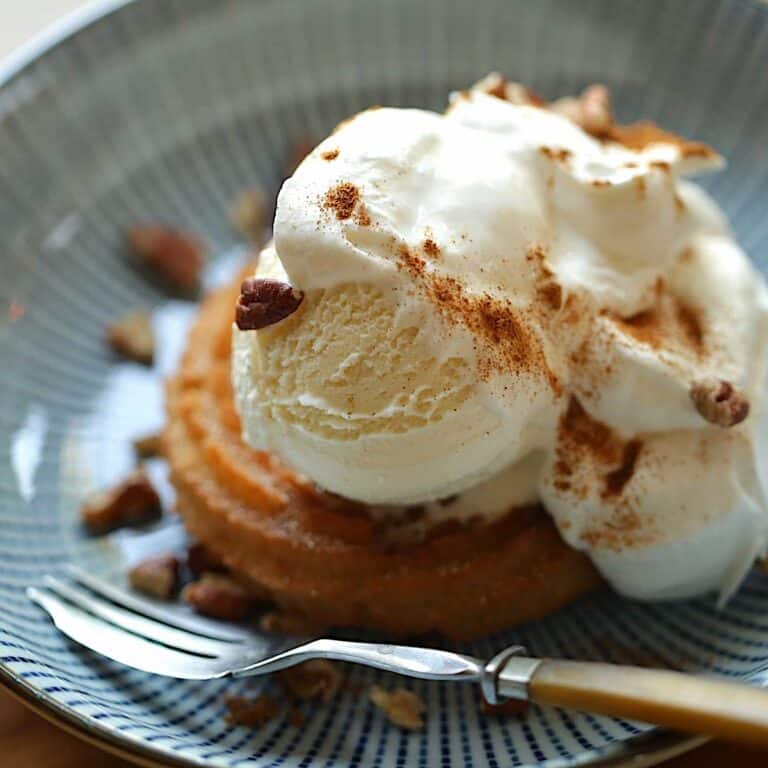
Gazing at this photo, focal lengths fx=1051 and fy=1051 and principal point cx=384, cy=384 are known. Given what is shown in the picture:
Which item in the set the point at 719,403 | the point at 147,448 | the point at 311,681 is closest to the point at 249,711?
the point at 311,681

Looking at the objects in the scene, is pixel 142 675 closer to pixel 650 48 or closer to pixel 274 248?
pixel 274 248

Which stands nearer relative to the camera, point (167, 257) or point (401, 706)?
point (401, 706)

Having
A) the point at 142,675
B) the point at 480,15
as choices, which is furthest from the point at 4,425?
the point at 480,15

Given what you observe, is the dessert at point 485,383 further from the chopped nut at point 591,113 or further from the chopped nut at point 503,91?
the chopped nut at point 591,113

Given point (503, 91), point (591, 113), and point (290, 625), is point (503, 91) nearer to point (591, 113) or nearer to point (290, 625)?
point (591, 113)

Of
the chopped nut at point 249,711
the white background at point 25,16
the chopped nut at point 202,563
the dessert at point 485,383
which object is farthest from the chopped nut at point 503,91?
the white background at point 25,16

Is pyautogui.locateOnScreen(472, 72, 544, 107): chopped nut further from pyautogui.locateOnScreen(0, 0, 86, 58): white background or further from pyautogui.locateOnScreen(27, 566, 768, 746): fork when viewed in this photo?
pyautogui.locateOnScreen(0, 0, 86, 58): white background
